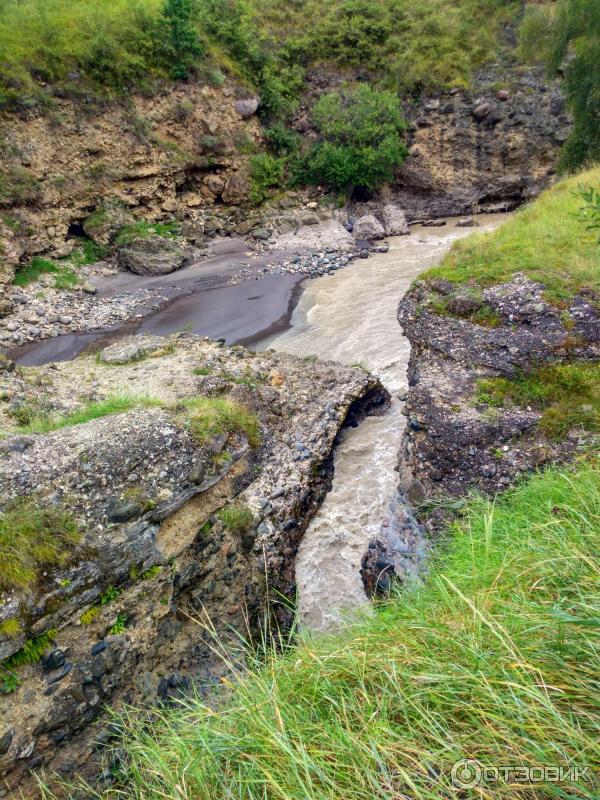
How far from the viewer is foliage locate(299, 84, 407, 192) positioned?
89.3 ft

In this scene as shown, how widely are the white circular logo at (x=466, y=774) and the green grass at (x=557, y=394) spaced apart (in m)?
6.67

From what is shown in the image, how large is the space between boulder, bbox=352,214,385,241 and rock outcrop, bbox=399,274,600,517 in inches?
665

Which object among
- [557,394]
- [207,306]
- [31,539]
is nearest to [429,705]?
[31,539]

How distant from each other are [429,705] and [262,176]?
2920 centimetres

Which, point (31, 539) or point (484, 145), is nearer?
point (31, 539)

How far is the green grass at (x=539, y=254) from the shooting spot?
9.59 m

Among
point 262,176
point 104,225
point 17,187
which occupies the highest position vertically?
point 17,187

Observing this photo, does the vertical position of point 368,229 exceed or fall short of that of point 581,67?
it falls short

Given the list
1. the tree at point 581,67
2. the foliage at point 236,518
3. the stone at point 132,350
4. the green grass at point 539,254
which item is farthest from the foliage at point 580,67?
the foliage at point 236,518

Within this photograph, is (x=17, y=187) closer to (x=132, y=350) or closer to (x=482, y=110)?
(x=132, y=350)

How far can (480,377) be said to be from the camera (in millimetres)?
8914

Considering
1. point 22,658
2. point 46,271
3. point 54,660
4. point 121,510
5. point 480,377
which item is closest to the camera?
point 22,658

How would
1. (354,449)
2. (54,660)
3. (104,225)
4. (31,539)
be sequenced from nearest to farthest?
(54,660)
(31,539)
(354,449)
(104,225)

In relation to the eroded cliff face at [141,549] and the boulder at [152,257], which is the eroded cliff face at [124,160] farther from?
the eroded cliff face at [141,549]
